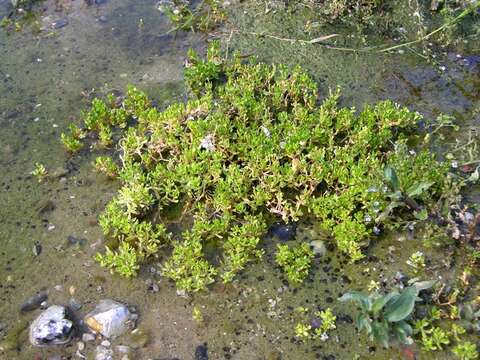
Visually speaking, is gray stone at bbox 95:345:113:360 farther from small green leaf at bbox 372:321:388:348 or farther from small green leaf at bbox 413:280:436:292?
small green leaf at bbox 413:280:436:292

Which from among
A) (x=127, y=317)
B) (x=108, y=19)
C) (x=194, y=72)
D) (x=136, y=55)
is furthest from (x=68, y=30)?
(x=127, y=317)

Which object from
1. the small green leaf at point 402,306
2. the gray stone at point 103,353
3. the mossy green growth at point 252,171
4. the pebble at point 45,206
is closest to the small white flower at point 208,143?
the mossy green growth at point 252,171

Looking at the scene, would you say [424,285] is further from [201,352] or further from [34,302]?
[34,302]

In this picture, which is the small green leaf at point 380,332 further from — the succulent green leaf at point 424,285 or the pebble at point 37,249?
the pebble at point 37,249

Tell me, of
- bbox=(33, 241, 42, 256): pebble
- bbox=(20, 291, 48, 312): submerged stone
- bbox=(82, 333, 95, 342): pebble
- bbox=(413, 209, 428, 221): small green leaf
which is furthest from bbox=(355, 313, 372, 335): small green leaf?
bbox=(33, 241, 42, 256): pebble

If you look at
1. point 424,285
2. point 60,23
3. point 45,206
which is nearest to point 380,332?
point 424,285

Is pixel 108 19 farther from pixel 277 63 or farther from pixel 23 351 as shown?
pixel 23 351

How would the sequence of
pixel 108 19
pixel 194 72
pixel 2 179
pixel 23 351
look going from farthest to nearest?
pixel 108 19 → pixel 194 72 → pixel 2 179 → pixel 23 351
